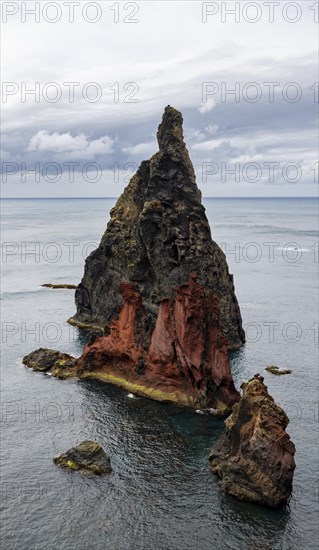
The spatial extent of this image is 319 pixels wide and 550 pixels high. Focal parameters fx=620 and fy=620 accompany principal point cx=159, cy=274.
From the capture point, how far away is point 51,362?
323ft

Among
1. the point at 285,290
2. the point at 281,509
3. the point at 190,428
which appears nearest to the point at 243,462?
the point at 281,509

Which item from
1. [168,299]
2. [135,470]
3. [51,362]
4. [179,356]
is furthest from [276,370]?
[135,470]

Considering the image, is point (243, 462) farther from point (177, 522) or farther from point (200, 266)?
point (200, 266)

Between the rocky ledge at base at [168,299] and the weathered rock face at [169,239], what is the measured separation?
0.16m

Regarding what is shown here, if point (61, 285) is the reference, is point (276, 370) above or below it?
below

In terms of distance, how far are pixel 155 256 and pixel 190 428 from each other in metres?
32.8

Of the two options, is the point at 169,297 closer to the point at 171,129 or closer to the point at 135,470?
the point at 171,129

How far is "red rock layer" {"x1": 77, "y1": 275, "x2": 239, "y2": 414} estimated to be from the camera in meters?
83.8

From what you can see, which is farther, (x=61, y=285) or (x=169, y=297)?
(x=61, y=285)

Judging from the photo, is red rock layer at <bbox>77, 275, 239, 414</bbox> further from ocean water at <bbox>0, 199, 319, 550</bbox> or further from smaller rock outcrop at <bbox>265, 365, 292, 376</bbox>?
smaller rock outcrop at <bbox>265, 365, 292, 376</bbox>

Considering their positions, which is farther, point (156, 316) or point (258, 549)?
point (156, 316)

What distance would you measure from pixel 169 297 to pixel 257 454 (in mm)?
35646

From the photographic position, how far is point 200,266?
95.0 m

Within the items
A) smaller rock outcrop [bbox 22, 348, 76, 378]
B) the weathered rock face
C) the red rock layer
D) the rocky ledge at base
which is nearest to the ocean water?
smaller rock outcrop [bbox 22, 348, 76, 378]
